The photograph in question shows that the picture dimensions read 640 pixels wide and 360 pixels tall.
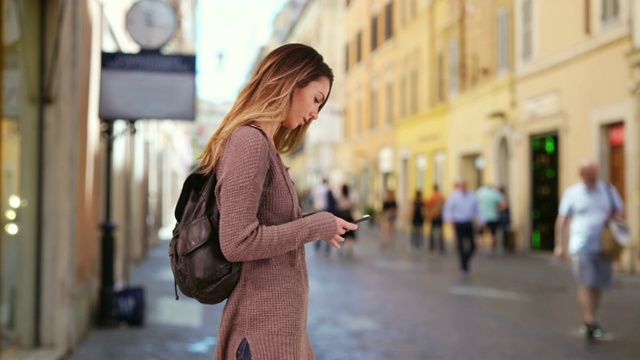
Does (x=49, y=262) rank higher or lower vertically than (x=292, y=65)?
lower

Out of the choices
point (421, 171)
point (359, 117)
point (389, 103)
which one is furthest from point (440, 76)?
point (359, 117)

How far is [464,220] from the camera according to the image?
15312 millimetres

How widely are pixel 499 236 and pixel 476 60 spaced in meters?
5.83

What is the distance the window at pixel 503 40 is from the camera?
75.1ft

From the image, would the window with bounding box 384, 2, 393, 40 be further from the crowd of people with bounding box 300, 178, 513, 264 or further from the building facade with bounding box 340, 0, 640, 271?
the crowd of people with bounding box 300, 178, 513, 264

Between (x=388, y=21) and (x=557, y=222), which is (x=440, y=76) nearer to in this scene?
(x=388, y=21)

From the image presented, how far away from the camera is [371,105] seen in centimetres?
4094

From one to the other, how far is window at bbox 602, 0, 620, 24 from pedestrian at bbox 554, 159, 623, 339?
9.08 metres

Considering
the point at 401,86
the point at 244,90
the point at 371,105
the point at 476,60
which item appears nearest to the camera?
the point at 244,90

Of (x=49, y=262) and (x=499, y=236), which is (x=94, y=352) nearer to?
(x=49, y=262)

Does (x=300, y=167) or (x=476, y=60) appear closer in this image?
(x=476, y=60)

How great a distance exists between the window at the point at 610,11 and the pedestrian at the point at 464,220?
451cm

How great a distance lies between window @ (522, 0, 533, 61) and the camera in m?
21.2

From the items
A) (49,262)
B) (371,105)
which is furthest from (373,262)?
(371,105)
